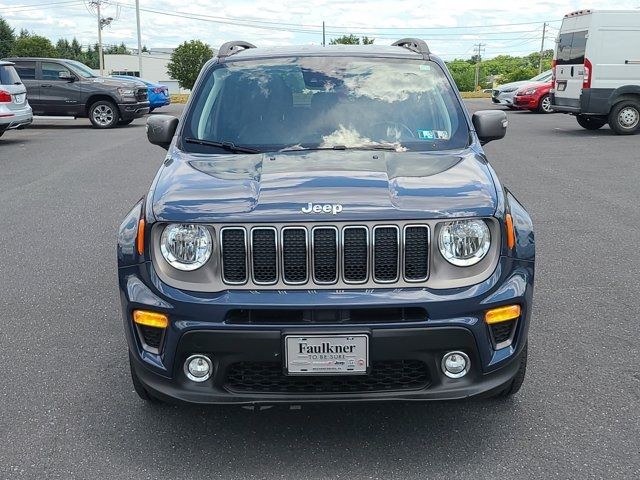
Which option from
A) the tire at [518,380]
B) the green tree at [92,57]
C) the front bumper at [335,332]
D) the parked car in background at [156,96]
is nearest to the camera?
the front bumper at [335,332]

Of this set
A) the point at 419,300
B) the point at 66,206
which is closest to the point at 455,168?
the point at 419,300

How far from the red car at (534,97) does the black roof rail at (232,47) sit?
20333 millimetres

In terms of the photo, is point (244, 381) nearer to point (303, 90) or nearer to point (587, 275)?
point (303, 90)

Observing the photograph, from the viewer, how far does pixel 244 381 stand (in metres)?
3.08

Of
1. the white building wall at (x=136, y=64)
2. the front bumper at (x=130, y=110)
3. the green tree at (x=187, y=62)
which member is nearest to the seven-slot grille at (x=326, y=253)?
the front bumper at (x=130, y=110)

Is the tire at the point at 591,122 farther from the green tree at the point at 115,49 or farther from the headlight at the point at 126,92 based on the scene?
the green tree at the point at 115,49

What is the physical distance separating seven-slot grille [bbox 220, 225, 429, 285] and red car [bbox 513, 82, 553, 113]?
22.5 m

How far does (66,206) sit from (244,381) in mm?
6624

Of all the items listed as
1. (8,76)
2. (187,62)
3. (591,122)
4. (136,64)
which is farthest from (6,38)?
(591,122)

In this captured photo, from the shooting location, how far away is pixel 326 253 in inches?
119

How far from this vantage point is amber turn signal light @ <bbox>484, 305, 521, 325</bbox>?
3.02 meters

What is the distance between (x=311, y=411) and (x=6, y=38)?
95810 millimetres

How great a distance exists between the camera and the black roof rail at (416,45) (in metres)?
4.85

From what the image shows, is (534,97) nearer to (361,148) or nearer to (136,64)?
(361,148)
